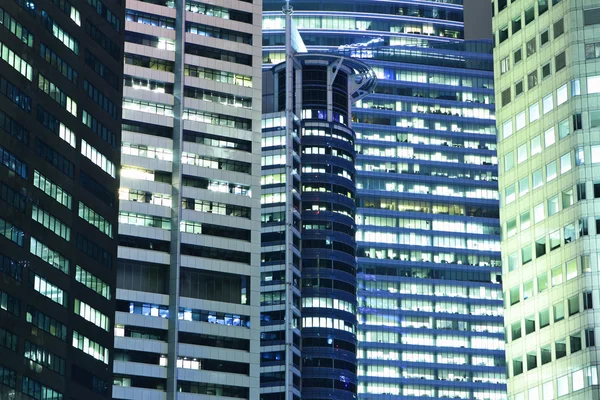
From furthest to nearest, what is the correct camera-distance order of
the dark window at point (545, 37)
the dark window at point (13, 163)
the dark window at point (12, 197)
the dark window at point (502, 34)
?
the dark window at point (502, 34) → the dark window at point (545, 37) → the dark window at point (13, 163) → the dark window at point (12, 197)

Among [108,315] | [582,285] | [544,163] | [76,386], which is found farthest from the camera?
[108,315]

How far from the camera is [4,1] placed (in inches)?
5640

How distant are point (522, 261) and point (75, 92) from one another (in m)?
52.4

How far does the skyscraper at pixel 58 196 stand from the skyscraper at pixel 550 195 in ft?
146

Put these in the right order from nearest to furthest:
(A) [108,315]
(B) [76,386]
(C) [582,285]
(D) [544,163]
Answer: (C) [582,285] < (D) [544,163] < (B) [76,386] < (A) [108,315]

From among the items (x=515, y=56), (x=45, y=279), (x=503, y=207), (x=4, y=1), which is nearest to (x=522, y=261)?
(x=503, y=207)

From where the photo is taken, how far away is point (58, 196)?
149500 mm

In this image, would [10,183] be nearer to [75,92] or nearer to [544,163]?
[75,92]

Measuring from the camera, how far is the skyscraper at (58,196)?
139 metres

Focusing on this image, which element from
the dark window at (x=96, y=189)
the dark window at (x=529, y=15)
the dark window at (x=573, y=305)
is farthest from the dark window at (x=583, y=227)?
the dark window at (x=96, y=189)

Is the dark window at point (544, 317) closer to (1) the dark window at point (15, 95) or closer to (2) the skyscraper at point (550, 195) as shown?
(2) the skyscraper at point (550, 195)

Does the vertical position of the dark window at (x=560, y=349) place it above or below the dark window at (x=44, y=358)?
below

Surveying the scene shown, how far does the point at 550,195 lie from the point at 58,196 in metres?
50.6

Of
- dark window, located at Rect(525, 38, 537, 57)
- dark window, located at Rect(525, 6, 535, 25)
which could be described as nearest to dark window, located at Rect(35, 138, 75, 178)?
dark window, located at Rect(525, 38, 537, 57)
